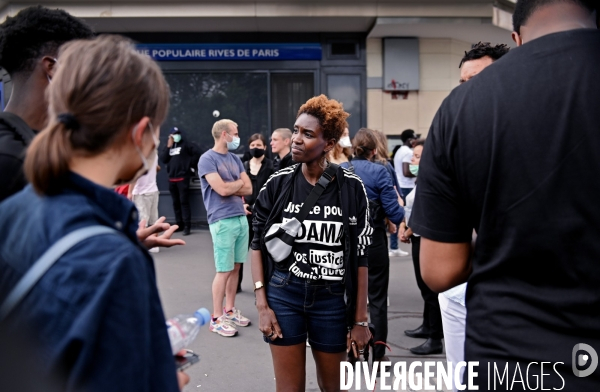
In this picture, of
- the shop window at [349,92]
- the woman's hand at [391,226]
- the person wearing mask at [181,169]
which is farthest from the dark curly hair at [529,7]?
the shop window at [349,92]

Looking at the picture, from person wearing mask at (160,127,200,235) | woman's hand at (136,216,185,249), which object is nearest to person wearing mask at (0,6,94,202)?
woman's hand at (136,216,185,249)

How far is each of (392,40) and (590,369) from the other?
39.4ft

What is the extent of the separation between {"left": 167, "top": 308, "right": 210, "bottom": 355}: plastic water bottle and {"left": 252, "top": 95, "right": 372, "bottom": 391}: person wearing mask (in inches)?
60.5

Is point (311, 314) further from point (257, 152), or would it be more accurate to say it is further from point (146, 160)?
point (257, 152)

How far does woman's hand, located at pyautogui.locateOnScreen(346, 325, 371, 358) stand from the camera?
3.06 metres

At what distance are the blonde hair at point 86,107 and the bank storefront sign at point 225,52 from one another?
1171 cm

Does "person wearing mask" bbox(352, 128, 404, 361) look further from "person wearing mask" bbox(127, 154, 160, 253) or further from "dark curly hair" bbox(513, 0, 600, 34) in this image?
"person wearing mask" bbox(127, 154, 160, 253)

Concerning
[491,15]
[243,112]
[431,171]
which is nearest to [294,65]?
[243,112]

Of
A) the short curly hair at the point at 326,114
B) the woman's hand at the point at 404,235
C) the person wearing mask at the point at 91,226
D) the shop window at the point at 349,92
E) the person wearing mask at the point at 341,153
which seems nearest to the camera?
the person wearing mask at the point at 91,226

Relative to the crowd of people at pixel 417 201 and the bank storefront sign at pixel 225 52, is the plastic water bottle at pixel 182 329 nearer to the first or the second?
the crowd of people at pixel 417 201

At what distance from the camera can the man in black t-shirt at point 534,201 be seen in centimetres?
152

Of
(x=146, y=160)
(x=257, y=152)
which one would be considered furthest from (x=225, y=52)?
(x=146, y=160)

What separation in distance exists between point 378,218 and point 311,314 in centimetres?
229

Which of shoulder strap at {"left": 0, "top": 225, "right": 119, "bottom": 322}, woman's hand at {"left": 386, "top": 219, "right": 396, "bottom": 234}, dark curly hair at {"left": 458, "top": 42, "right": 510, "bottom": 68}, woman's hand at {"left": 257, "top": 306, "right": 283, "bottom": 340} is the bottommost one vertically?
woman's hand at {"left": 257, "top": 306, "right": 283, "bottom": 340}
